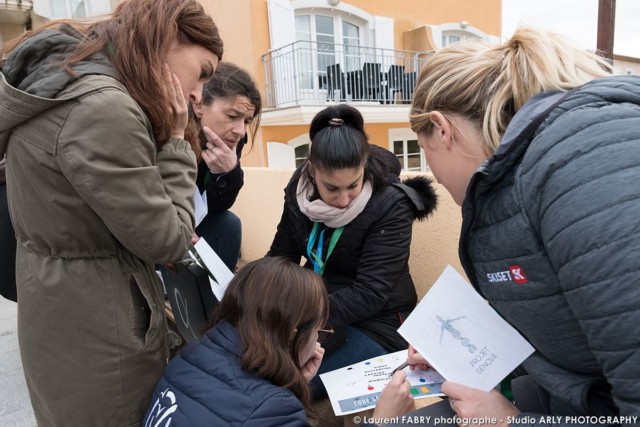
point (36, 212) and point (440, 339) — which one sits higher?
point (36, 212)

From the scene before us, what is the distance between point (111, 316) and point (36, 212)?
0.31 metres

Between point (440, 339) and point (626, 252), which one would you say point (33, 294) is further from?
point (626, 252)

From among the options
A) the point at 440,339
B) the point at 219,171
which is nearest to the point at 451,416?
the point at 440,339

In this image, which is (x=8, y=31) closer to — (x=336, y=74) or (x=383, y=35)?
(x=336, y=74)

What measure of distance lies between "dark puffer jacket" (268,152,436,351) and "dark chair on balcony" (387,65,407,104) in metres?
7.89

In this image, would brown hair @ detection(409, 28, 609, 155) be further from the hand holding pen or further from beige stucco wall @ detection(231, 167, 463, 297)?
beige stucco wall @ detection(231, 167, 463, 297)

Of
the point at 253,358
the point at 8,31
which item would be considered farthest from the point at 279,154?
the point at 253,358

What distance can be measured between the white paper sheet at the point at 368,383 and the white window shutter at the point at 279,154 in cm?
696

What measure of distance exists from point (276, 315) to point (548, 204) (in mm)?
758

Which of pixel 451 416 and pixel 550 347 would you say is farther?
pixel 451 416

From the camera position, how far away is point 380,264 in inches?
78.1

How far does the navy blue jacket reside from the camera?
110cm

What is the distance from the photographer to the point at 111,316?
3.89 feet

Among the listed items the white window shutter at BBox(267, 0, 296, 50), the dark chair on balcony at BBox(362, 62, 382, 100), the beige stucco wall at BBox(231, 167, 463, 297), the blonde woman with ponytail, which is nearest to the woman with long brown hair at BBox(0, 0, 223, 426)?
the blonde woman with ponytail
